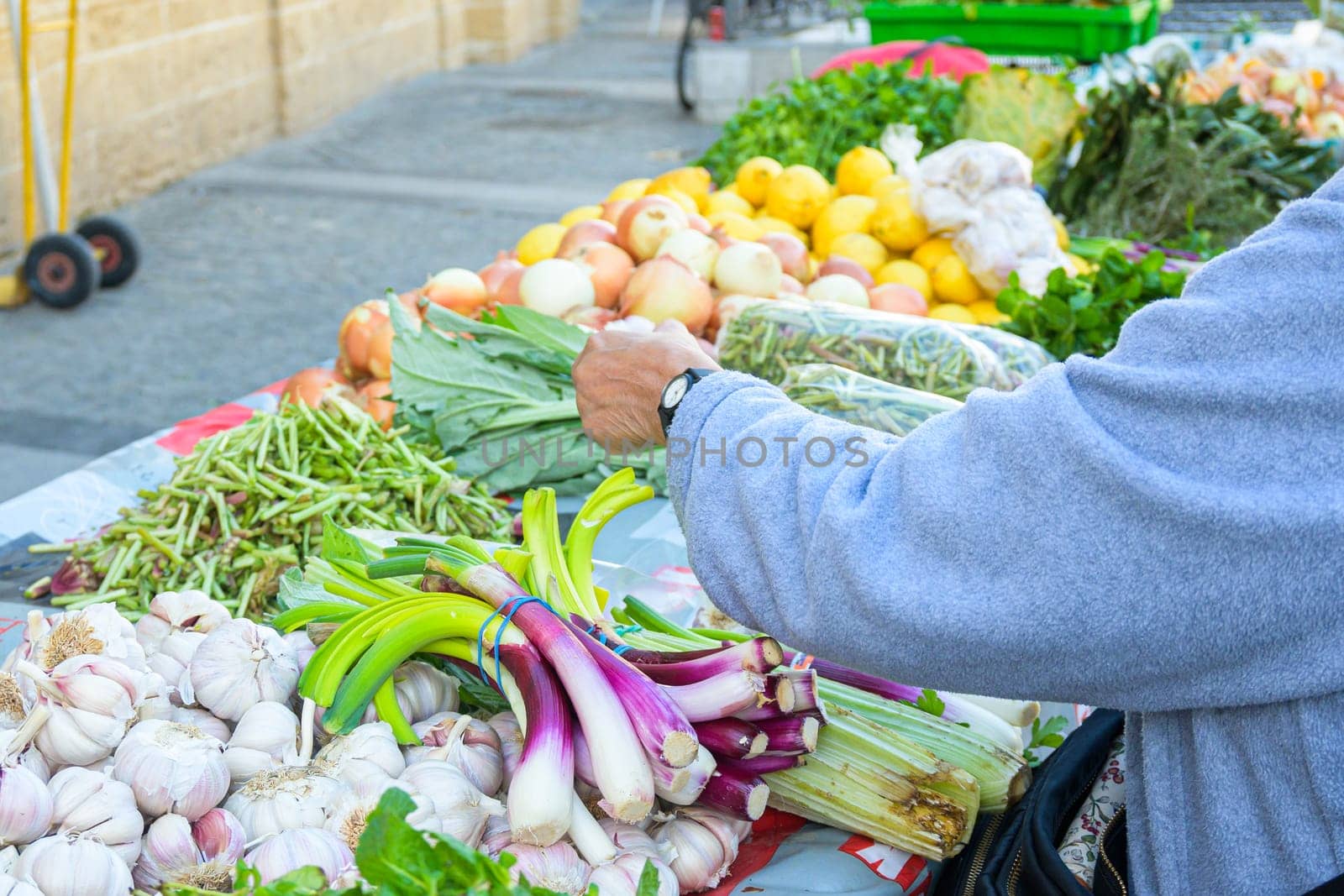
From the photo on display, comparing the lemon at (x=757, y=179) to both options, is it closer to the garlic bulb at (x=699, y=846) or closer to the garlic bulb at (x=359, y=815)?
the garlic bulb at (x=699, y=846)

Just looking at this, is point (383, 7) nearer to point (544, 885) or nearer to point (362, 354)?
point (362, 354)

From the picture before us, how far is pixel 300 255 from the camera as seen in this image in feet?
23.8

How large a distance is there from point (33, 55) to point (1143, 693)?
23.6 ft

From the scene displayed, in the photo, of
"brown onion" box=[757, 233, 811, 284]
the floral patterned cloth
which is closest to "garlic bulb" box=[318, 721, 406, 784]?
the floral patterned cloth

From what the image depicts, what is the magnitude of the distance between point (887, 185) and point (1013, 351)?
1415 mm

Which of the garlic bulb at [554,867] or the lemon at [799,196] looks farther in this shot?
the lemon at [799,196]

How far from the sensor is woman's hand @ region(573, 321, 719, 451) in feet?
5.37

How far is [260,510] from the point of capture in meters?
2.40

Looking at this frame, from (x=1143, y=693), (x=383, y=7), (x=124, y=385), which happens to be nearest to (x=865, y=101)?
(x=124, y=385)

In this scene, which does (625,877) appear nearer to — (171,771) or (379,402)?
(171,771)

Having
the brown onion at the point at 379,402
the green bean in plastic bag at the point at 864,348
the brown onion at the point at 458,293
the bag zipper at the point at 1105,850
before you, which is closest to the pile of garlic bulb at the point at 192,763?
the bag zipper at the point at 1105,850

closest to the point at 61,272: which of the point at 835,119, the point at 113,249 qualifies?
the point at 113,249

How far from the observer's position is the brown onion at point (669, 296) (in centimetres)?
320

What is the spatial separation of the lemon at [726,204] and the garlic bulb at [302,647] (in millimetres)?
2641
